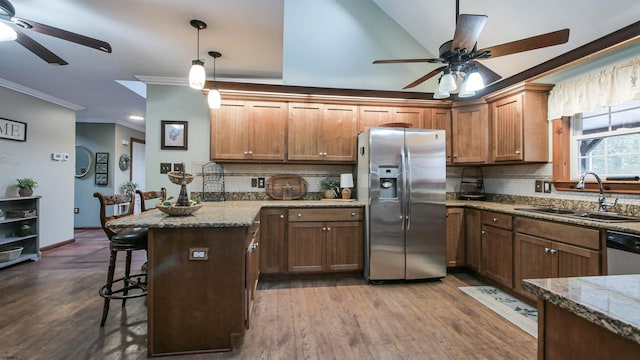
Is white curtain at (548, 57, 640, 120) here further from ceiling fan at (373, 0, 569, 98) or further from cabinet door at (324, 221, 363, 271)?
cabinet door at (324, 221, 363, 271)

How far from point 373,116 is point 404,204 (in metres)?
1.21

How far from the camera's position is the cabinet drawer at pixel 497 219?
2.90 metres

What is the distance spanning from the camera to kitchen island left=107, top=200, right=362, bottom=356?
1897 mm

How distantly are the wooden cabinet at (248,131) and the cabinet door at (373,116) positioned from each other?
96 centimetres

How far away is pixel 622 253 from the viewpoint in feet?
6.35

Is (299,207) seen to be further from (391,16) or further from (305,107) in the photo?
(391,16)

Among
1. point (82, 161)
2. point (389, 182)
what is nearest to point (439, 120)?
point (389, 182)

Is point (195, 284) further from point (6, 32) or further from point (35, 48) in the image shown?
point (35, 48)

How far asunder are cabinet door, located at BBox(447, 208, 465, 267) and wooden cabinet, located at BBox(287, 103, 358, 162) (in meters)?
1.34

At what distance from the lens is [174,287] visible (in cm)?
191

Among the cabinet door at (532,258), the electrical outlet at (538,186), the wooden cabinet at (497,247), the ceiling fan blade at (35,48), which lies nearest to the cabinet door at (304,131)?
the wooden cabinet at (497,247)

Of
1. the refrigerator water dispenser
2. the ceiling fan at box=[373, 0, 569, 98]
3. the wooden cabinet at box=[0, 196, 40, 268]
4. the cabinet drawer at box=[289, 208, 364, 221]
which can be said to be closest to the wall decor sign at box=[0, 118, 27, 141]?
the wooden cabinet at box=[0, 196, 40, 268]

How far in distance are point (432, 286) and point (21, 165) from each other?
5752mm

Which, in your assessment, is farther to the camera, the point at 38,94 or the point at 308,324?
the point at 38,94
